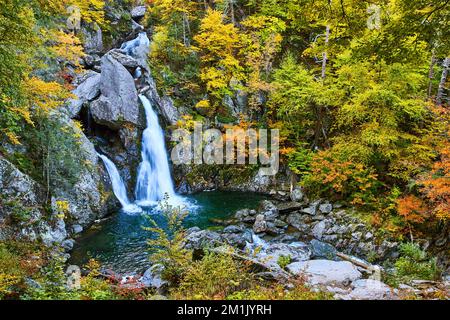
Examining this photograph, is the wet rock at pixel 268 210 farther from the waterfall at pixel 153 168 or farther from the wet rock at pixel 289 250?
the waterfall at pixel 153 168

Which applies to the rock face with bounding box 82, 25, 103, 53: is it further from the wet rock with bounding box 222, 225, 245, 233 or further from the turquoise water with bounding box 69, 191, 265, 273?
the wet rock with bounding box 222, 225, 245, 233

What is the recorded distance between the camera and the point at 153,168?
16531mm

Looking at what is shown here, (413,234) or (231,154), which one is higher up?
(231,154)

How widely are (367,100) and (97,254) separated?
38.9 feet

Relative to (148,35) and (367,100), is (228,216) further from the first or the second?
(148,35)

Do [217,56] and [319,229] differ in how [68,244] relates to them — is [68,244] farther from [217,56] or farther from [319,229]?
[217,56]

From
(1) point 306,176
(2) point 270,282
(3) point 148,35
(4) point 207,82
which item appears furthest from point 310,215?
(3) point 148,35

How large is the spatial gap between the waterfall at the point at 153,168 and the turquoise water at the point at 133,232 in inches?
53.7

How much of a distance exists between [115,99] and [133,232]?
6836 mm

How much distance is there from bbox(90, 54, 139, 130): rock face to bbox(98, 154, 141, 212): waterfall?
1894 mm

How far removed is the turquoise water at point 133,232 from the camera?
10047mm

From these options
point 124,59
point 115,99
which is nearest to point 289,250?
point 115,99

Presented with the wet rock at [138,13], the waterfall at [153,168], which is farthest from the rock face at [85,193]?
the wet rock at [138,13]
